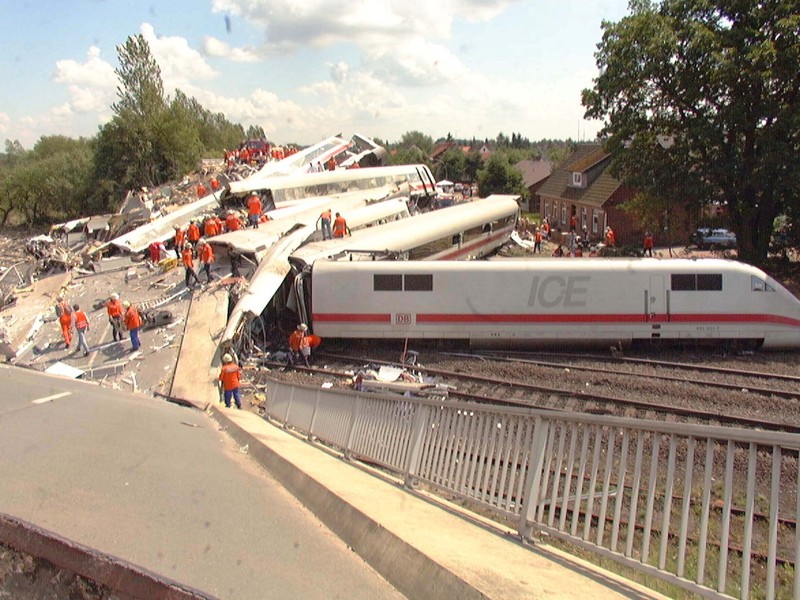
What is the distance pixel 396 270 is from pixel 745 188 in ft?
46.6

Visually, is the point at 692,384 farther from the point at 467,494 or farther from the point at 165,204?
the point at 165,204

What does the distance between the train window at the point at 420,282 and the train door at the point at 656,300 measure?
5540 mm

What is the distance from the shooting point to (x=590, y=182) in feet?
145

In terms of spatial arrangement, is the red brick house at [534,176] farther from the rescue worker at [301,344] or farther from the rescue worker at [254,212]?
the rescue worker at [301,344]

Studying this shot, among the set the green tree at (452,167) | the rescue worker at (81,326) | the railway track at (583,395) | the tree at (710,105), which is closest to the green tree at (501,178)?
the green tree at (452,167)

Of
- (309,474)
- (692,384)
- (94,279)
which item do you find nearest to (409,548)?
(309,474)

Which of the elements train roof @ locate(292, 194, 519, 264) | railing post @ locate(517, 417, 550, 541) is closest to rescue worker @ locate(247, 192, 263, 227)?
train roof @ locate(292, 194, 519, 264)

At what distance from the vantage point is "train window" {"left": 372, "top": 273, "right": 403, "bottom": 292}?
16.5 metres

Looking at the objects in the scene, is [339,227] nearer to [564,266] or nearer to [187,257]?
[187,257]

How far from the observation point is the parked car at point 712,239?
32.3 metres

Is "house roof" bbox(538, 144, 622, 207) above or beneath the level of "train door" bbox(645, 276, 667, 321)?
above

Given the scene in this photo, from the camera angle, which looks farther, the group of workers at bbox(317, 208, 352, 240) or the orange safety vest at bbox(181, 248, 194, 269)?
the group of workers at bbox(317, 208, 352, 240)

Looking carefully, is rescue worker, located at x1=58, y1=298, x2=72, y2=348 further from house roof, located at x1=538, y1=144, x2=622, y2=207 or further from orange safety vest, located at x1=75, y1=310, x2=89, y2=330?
house roof, located at x1=538, y1=144, x2=622, y2=207

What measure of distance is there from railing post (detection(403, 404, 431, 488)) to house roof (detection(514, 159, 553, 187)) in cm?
7123
